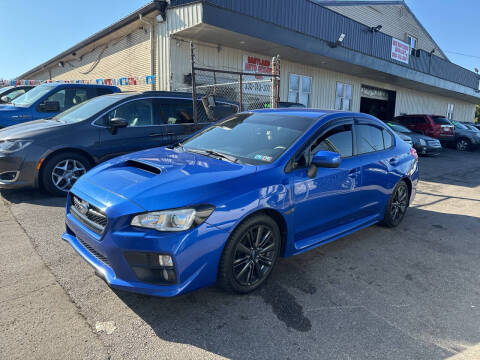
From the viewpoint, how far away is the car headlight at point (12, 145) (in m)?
4.92

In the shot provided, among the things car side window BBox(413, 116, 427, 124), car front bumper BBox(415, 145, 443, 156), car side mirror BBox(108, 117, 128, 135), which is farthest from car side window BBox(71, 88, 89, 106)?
car side window BBox(413, 116, 427, 124)

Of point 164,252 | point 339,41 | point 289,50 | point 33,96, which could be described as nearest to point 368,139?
point 164,252

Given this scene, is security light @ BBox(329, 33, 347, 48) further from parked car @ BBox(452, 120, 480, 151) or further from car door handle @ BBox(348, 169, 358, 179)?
car door handle @ BBox(348, 169, 358, 179)

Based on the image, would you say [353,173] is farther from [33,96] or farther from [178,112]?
[33,96]

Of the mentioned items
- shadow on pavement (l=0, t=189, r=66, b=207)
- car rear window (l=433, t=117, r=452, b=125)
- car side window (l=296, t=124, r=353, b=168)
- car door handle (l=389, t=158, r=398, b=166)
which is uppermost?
car rear window (l=433, t=117, r=452, b=125)

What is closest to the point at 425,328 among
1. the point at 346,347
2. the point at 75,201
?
the point at 346,347

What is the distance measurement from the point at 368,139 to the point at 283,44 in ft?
27.6

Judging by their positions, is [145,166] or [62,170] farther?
[62,170]

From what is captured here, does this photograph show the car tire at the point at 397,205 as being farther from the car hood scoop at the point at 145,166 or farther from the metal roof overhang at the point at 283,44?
the metal roof overhang at the point at 283,44

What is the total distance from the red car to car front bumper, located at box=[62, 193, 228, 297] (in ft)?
55.5

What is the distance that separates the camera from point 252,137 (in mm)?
3600

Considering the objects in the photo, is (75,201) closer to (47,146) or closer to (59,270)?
(59,270)

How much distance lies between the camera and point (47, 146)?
5.11 m

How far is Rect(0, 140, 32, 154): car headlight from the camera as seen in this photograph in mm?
4918
